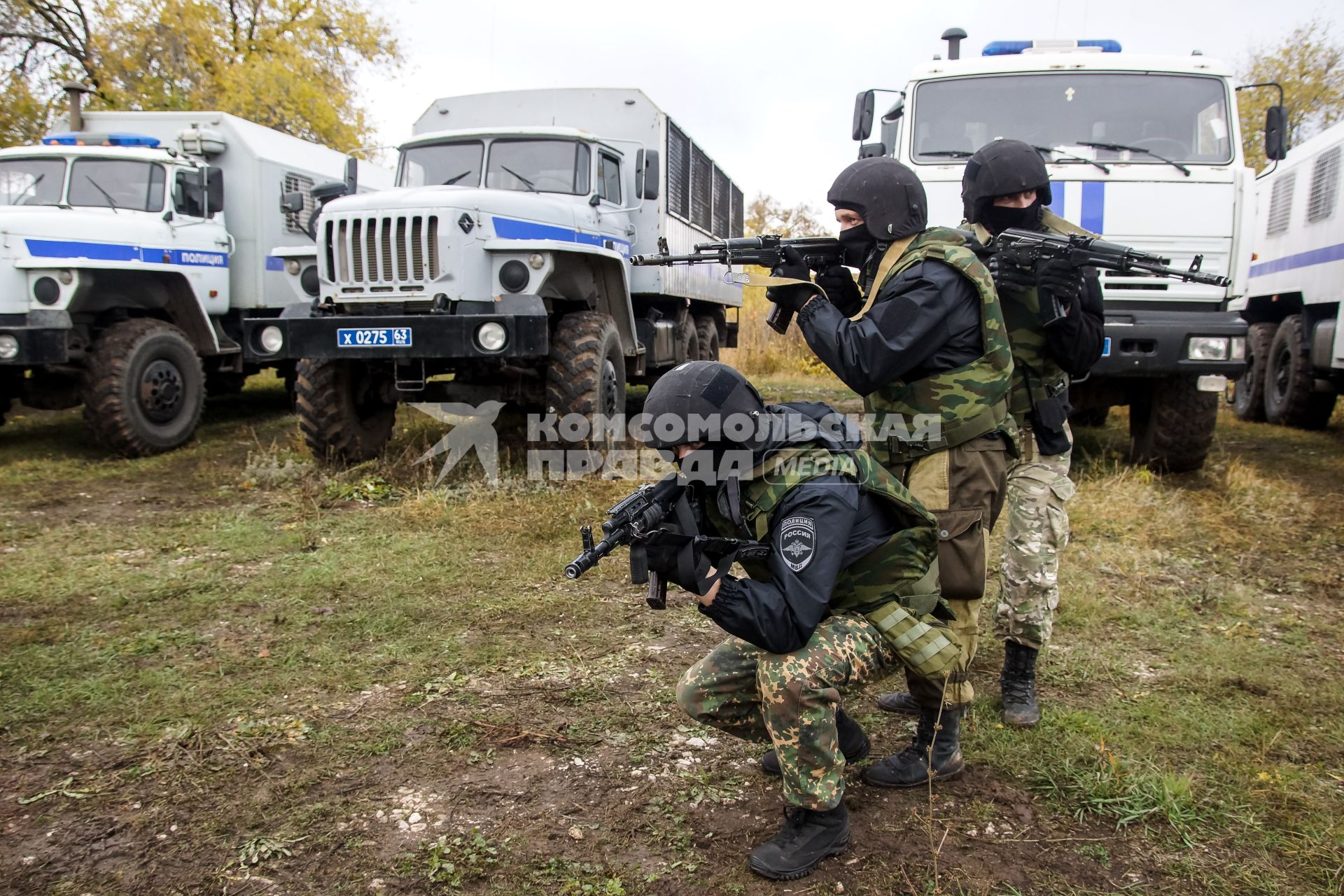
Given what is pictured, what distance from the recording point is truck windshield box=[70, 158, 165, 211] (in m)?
7.16

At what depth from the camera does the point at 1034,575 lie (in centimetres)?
284

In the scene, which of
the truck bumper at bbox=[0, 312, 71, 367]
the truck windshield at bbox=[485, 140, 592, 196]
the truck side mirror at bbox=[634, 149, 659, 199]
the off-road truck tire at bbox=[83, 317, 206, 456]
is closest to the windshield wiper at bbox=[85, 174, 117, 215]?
the off-road truck tire at bbox=[83, 317, 206, 456]

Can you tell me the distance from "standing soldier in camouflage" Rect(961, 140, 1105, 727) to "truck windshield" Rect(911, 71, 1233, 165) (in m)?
2.96

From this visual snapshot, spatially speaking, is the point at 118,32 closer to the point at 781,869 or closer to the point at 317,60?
the point at 317,60

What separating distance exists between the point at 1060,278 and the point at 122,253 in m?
6.63

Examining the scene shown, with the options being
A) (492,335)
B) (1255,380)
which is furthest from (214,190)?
(1255,380)

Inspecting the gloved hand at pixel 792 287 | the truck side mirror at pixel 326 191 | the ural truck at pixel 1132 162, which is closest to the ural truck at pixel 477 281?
the truck side mirror at pixel 326 191

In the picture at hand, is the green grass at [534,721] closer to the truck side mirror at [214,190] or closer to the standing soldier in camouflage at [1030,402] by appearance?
the standing soldier in camouflage at [1030,402]

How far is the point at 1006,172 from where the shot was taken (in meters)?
2.86

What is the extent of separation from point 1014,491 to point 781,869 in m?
1.39

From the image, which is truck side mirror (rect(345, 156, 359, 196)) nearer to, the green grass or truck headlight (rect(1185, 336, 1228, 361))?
the green grass

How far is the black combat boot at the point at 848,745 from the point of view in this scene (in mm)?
2502

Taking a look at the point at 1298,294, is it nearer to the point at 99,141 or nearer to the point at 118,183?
the point at 118,183

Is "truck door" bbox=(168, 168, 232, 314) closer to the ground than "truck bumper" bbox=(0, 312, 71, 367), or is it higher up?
higher up
